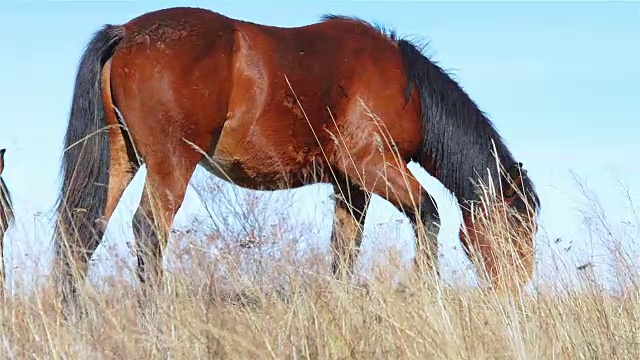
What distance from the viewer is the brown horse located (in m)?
5.67

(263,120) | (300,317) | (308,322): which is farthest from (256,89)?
(300,317)

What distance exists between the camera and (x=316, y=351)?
3359 mm

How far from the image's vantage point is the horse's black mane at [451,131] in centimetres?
664

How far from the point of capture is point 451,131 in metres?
6.65

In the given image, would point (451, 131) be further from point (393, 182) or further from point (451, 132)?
point (393, 182)

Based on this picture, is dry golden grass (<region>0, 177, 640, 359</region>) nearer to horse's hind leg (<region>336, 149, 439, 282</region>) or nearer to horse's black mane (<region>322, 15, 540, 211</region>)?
horse's hind leg (<region>336, 149, 439, 282</region>)

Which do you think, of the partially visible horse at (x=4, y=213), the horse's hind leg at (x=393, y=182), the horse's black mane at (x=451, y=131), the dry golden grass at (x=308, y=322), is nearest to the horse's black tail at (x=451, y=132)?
the horse's black mane at (x=451, y=131)

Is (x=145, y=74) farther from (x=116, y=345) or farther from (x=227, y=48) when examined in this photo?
(x=116, y=345)

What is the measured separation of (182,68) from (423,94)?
72.3 inches

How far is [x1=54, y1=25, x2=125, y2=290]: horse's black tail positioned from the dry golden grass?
4.08 feet

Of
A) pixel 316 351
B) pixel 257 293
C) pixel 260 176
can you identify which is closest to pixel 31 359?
pixel 257 293

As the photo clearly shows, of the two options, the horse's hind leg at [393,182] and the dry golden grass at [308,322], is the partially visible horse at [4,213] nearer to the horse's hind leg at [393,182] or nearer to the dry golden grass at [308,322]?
the dry golden grass at [308,322]

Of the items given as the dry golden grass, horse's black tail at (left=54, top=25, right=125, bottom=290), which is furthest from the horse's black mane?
the dry golden grass

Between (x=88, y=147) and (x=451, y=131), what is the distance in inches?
103
